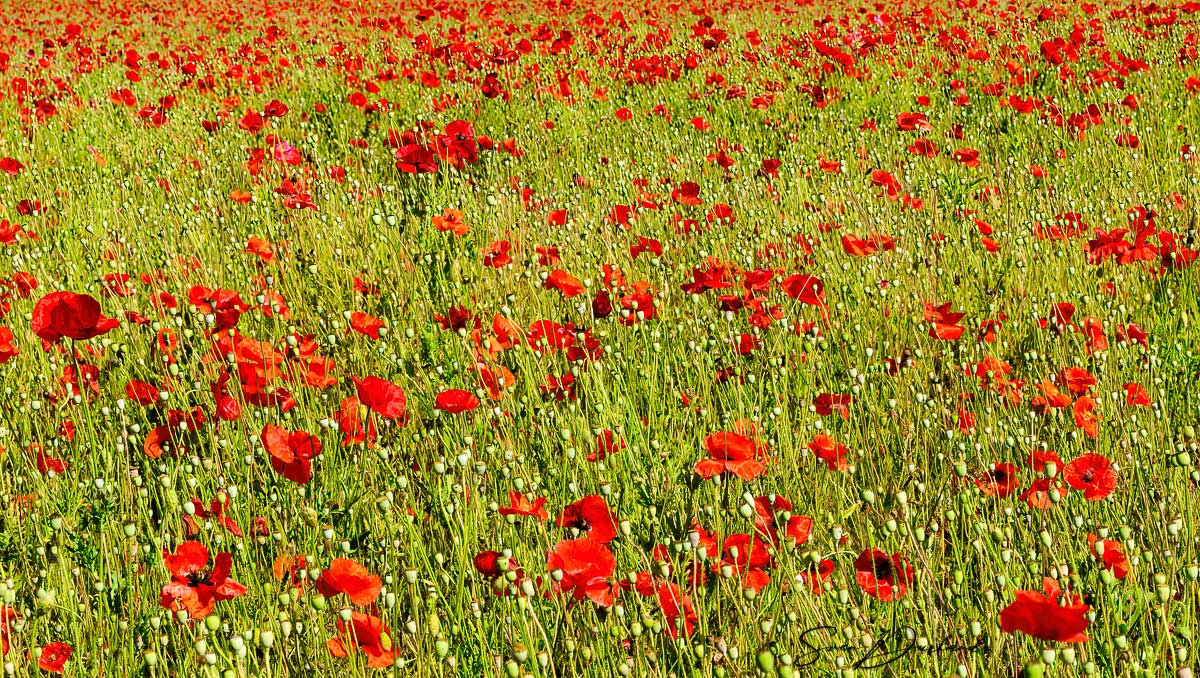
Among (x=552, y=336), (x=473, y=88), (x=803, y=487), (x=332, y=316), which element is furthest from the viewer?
(x=473, y=88)

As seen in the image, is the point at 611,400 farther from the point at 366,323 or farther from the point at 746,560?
the point at 746,560

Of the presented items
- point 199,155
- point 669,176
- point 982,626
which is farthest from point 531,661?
point 199,155

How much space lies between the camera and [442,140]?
432cm

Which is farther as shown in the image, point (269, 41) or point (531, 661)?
point (269, 41)

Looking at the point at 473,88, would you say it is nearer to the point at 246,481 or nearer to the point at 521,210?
the point at 521,210

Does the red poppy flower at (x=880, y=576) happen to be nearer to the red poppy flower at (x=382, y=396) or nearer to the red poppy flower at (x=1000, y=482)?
the red poppy flower at (x=1000, y=482)

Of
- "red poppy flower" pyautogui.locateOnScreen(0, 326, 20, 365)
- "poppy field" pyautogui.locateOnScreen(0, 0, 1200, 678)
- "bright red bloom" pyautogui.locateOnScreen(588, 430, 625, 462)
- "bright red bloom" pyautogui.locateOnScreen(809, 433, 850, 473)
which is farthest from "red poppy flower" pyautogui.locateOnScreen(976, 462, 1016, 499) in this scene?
"red poppy flower" pyautogui.locateOnScreen(0, 326, 20, 365)

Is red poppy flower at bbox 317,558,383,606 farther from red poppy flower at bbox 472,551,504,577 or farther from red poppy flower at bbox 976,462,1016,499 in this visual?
red poppy flower at bbox 976,462,1016,499

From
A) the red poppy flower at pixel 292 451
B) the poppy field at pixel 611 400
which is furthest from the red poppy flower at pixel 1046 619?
the red poppy flower at pixel 292 451

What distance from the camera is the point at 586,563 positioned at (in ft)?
5.66

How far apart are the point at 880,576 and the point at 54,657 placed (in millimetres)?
1527

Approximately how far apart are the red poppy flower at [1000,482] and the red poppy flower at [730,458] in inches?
19.4

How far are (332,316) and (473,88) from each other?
4.38 metres

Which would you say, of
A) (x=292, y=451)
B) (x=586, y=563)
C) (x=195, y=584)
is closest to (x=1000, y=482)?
(x=586, y=563)
